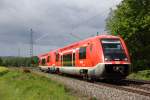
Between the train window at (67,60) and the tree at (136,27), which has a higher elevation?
the tree at (136,27)

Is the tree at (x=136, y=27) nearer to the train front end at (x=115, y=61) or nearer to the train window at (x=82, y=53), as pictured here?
the train window at (x=82, y=53)

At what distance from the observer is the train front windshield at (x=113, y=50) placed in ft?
89.4

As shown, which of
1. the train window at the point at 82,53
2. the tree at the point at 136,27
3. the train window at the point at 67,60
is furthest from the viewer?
the tree at the point at 136,27

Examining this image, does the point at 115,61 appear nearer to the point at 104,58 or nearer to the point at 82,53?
the point at 104,58

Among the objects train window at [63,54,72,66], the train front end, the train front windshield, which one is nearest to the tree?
train window at [63,54,72,66]

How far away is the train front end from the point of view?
2694cm

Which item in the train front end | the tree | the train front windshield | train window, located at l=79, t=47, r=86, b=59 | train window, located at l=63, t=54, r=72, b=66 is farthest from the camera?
the tree

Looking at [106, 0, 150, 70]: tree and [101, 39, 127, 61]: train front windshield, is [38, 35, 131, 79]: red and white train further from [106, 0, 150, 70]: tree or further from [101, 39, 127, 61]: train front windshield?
[106, 0, 150, 70]: tree

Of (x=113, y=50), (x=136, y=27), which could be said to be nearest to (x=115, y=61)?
(x=113, y=50)

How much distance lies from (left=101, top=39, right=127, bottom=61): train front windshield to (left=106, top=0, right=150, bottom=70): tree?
18.9 meters

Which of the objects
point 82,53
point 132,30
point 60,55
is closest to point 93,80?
point 82,53

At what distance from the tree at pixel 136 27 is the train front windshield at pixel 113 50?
18.9 m

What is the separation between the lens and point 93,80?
31234mm

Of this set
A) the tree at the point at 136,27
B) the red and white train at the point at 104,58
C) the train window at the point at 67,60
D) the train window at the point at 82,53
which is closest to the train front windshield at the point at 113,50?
the red and white train at the point at 104,58
